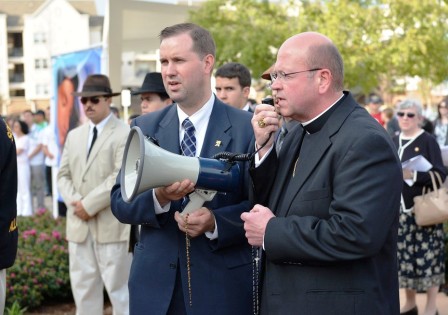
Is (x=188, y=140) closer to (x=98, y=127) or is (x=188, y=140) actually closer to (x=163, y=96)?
(x=163, y=96)

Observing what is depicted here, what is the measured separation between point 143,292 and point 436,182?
4.54 m

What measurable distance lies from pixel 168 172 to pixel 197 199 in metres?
0.29

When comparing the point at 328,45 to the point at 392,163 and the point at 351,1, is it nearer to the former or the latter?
the point at 392,163

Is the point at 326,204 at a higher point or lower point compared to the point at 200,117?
lower

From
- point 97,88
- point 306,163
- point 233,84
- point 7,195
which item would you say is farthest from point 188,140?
point 97,88

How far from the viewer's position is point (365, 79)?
92.9 ft

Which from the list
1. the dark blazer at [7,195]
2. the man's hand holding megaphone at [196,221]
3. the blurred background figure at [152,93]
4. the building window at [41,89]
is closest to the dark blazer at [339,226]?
the man's hand holding megaphone at [196,221]

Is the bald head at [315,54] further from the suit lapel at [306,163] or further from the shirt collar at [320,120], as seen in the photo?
the suit lapel at [306,163]

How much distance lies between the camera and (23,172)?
1648cm

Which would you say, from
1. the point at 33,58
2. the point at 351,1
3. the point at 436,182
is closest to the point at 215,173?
the point at 436,182

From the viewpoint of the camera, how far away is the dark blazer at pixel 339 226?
10.1 ft

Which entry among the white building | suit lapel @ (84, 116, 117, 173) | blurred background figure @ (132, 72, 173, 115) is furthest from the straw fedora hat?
the white building

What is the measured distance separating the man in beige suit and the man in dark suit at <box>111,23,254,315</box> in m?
2.92

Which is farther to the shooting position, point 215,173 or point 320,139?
point 215,173
